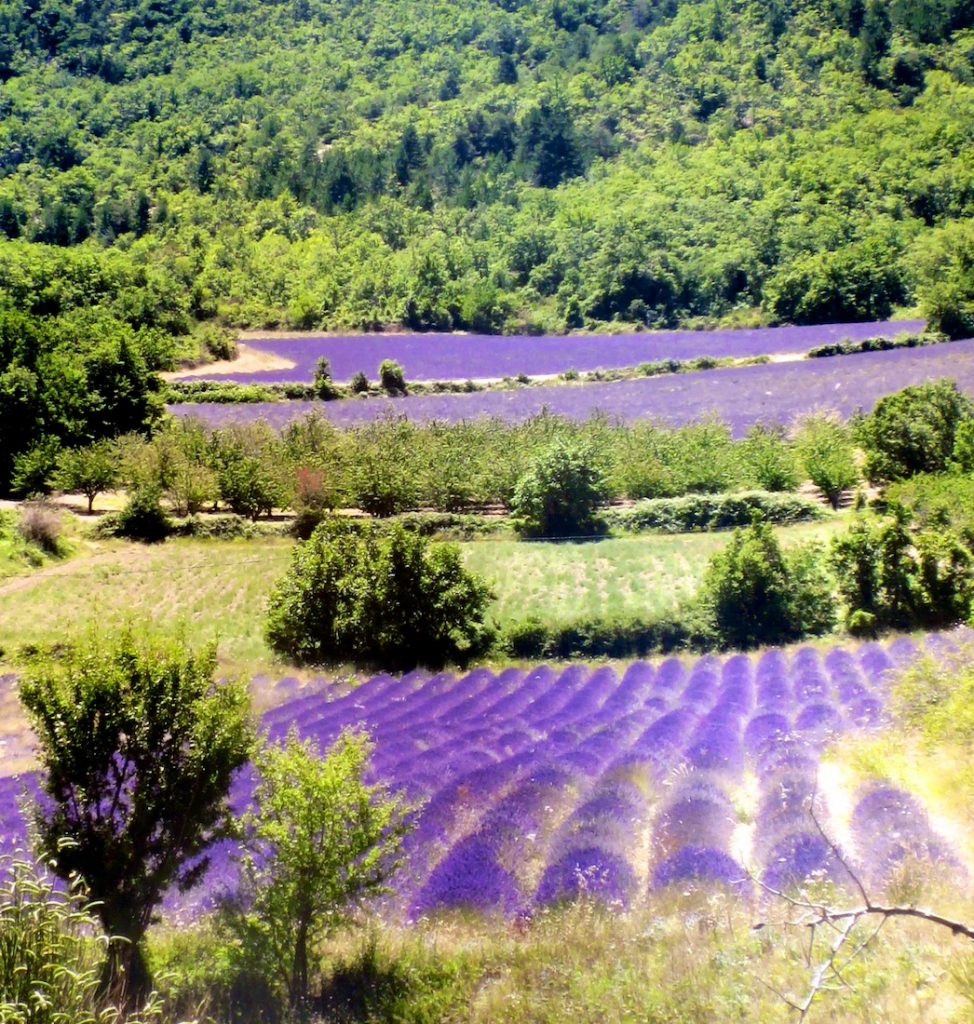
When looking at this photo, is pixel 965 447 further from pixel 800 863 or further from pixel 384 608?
pixel 800 863

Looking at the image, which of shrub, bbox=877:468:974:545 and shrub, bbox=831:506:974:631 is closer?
shrub, bbox=831:506:974:631

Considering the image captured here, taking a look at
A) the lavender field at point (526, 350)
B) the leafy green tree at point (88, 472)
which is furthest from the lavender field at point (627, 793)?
the lavender field at point (526, 350)

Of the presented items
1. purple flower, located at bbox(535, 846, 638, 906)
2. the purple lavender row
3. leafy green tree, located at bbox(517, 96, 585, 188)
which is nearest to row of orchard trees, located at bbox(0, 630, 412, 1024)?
purple flower, located at bbox(535, 846, 638, 906)

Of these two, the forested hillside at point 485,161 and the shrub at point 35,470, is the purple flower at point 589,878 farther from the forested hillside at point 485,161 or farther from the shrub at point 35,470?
the forested hillside at point 485,161

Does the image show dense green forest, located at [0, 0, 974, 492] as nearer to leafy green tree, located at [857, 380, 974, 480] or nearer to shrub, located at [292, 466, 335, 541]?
shrub, located at [292, 466, 335, 541]

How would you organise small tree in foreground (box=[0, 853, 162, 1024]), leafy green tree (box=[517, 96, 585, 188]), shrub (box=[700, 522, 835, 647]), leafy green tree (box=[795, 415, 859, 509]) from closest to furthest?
small tree in foreground (box=[0, 853, 162, 1024])
shrub (box=[700, 522, 835, 647])
leafy green tree (box=[795, 415, 859, 509])
leafy green tree (box=[517, 96, 585, 188])

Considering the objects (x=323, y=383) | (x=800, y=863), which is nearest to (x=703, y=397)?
(x=323, y=383)

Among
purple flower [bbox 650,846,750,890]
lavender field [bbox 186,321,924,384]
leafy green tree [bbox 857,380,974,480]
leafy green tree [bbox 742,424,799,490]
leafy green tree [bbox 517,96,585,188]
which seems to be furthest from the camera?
leafy green tree [bbox 517,96,585,188]

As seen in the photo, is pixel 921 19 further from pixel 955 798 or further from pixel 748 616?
pixel 955 798
